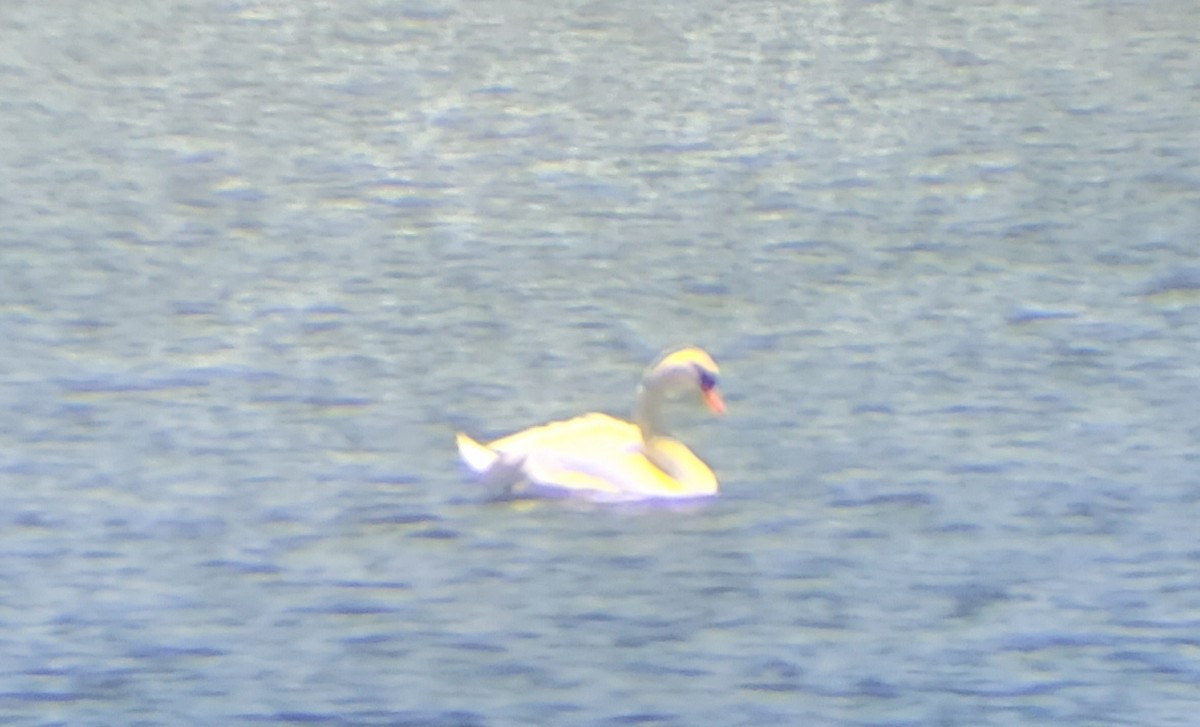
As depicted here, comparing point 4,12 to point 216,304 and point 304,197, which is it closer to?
point 304,197

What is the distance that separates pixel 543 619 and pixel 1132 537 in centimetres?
92

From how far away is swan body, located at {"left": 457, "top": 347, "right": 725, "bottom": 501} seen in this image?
122 inches

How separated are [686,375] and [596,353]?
0.66 meters

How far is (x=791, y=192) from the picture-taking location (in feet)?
15.6

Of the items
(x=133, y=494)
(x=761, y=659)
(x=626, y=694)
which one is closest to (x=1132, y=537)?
(x=761, y=659)

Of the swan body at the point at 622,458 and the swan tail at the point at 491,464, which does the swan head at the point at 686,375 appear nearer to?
the swan body at the point at 622,458

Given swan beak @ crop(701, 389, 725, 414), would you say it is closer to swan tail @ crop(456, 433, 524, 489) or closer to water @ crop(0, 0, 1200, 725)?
water @ crop(0, 0, 1200, 725)

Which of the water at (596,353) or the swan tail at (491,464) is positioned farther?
the swan tail at (491,464)

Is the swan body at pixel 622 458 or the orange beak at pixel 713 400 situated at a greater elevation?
the orange beak at pixel 713 400

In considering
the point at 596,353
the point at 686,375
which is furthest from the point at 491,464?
the point at 596,353

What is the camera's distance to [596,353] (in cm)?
379

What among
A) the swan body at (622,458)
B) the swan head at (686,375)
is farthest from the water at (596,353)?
the swan head at (686,375)

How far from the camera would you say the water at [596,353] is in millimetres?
2719

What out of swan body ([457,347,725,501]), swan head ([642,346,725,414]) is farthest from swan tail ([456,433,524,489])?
swan head ([642,346,725,414])
